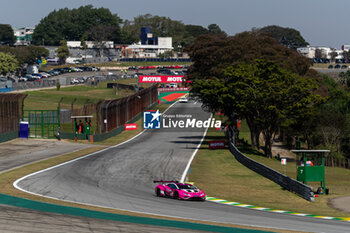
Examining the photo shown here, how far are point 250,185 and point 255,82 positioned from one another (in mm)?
21166

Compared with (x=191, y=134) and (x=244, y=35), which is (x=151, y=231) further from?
(x=191, y=134)

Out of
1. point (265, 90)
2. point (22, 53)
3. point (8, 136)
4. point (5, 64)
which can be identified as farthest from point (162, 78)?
point (22, 53)

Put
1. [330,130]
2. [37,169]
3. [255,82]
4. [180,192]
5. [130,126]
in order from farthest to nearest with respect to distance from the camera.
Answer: [130,126], [330,130], [255,82], [37,169], [180,192]

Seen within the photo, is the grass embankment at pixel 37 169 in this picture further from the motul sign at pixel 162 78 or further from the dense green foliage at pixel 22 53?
the dense green foliage at pixel 22 53

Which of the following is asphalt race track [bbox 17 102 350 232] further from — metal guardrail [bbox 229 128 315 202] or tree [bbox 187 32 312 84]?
tree [bbox 187 32 312 84]

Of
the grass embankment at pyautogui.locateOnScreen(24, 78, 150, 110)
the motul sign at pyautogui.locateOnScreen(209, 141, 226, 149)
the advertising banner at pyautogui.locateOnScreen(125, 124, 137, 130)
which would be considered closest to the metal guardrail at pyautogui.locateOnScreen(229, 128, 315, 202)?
the motul sign at pyautogui.locateOnScreen(209, 141, 226, 149)

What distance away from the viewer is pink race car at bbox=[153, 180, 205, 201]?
94.3 feet

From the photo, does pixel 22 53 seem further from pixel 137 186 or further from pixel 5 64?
pixel 137 186

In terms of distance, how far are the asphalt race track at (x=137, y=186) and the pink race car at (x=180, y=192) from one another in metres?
0.44

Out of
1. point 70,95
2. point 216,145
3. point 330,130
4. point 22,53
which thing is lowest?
point 216,145

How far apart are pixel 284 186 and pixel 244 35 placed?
117 ft

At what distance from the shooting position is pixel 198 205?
27.5 m

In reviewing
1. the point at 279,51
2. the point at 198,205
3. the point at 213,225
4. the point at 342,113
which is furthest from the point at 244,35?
the point at 213,225

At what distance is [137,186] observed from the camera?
3297 cm
